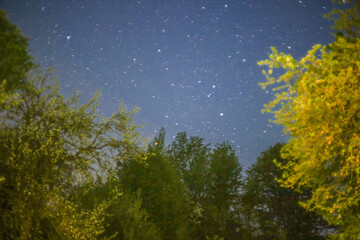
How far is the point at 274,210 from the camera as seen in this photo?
1058 inches

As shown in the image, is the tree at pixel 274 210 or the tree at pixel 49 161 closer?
the tree at pixel 49 161

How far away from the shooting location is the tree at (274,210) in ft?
82.4

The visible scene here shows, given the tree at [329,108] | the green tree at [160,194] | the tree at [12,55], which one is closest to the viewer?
the tree at [329,108]

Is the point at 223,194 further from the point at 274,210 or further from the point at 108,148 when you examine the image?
the point at 108,148

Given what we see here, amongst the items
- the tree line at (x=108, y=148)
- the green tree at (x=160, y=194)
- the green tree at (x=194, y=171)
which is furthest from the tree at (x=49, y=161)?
the green tree at (x=194, y=171)

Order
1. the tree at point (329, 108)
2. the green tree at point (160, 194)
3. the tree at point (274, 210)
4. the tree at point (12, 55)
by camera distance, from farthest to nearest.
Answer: the tree at point (274, 210) < the green tree at point (160, 194) < the tree at point (12, 55) < the tree at point (329, 108)

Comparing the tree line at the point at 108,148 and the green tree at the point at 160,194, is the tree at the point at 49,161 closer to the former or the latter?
the tree line at the point at 108,148

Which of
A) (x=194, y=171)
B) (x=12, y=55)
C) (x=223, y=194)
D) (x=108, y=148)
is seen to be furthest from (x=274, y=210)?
(x=12, y=55)

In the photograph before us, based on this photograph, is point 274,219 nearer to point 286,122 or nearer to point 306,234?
point 306,234

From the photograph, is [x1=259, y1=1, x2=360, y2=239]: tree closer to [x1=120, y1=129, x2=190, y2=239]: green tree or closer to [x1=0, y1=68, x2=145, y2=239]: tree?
[x1=0, y1=68, x2=145, y2=239]: tree

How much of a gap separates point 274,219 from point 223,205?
19.1 feet

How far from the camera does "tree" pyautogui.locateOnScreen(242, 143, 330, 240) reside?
989 inches

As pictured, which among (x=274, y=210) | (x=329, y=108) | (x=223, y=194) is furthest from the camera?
(x=223, y=194)

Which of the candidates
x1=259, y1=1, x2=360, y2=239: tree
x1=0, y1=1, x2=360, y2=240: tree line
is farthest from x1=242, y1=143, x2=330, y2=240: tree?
x1=259, y1=1, x2=360, y2=239: tree
